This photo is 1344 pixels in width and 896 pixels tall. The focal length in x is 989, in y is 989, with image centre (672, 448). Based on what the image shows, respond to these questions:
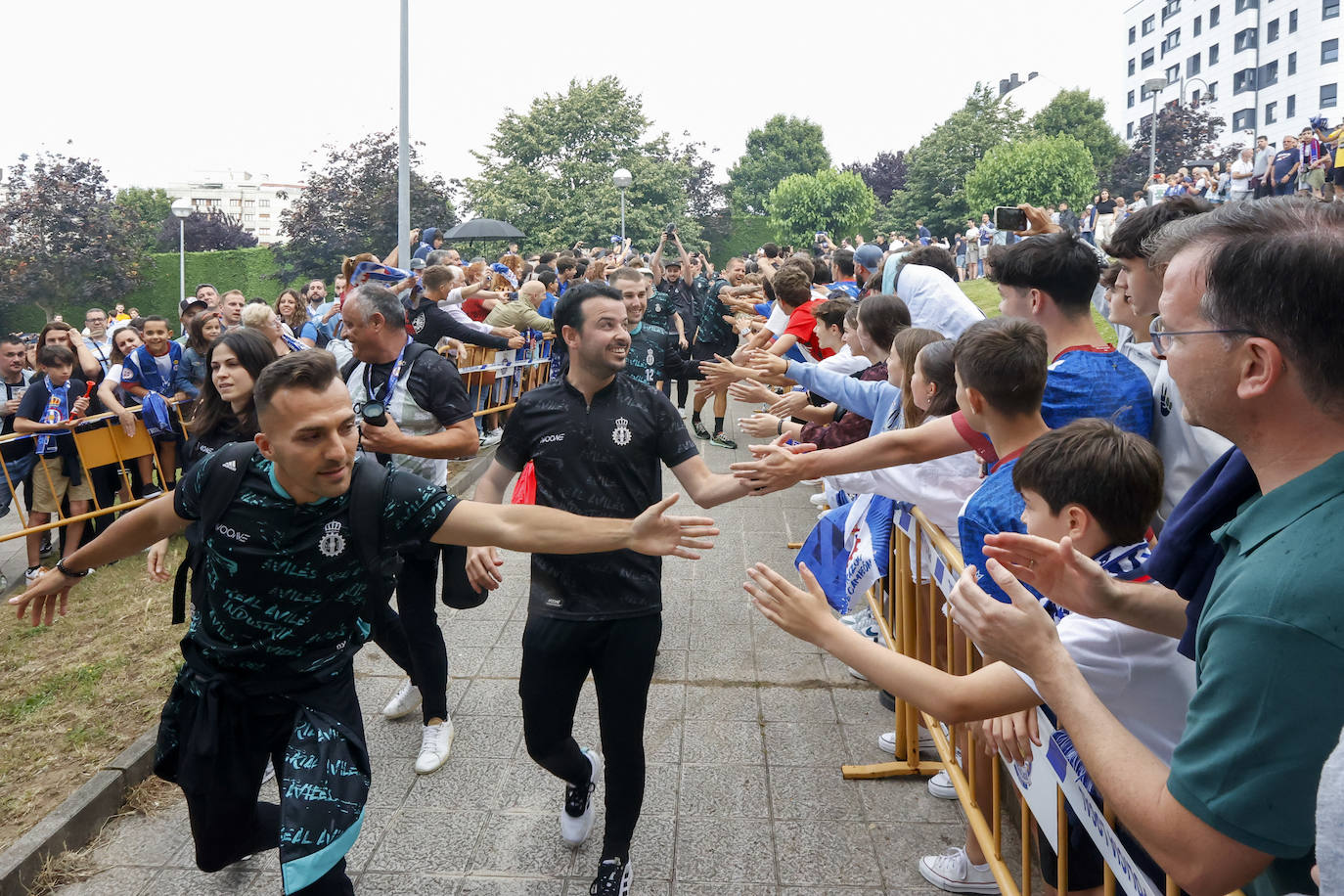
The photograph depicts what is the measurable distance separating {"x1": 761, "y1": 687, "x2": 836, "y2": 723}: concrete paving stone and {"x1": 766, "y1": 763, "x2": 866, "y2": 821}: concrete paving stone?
56cm

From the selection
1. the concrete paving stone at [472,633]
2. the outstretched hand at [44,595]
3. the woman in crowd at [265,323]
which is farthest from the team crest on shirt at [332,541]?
the woman in crowd at [265,323]

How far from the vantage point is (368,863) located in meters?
3.88

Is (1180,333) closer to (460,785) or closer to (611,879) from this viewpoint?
(611,879)

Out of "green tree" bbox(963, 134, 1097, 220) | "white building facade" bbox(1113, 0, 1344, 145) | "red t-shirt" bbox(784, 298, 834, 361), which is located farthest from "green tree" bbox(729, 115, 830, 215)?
"red t-shirt" bbox(784, 298, 834, 361)

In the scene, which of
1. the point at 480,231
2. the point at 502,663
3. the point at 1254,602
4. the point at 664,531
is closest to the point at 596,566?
the point at 664,531

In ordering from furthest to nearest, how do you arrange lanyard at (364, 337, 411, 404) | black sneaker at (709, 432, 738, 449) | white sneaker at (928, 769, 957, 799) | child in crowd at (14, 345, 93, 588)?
black sneaker at (709, 432, 738, 449), child in crowd at (14, 345, 93, 588), lanyard at (364, 337, 411, 404), white sneaker at (928, 769, 957, 799)

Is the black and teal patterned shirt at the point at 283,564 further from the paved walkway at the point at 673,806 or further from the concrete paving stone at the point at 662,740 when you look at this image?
the concrete paving stone at the point at 662,740

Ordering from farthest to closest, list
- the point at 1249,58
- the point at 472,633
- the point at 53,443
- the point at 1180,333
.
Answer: the point at 1249,58 → the point at 53,443 → the point at 472,633 → the point at 1180,333

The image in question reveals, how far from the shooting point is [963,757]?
12.1 ft

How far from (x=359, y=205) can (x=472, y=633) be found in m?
39.7

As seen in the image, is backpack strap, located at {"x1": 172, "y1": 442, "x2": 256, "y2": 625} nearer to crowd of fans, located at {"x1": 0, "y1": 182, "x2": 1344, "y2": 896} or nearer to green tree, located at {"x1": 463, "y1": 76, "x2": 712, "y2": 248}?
crowd of fans, located at {"x1": 0, "y1": 182, "x2": 1344, "y2": 896}

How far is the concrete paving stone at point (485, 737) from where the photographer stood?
4812 mm

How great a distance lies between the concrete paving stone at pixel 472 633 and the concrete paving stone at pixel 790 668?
1743mm

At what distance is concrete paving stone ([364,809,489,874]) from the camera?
3861 millimetres
